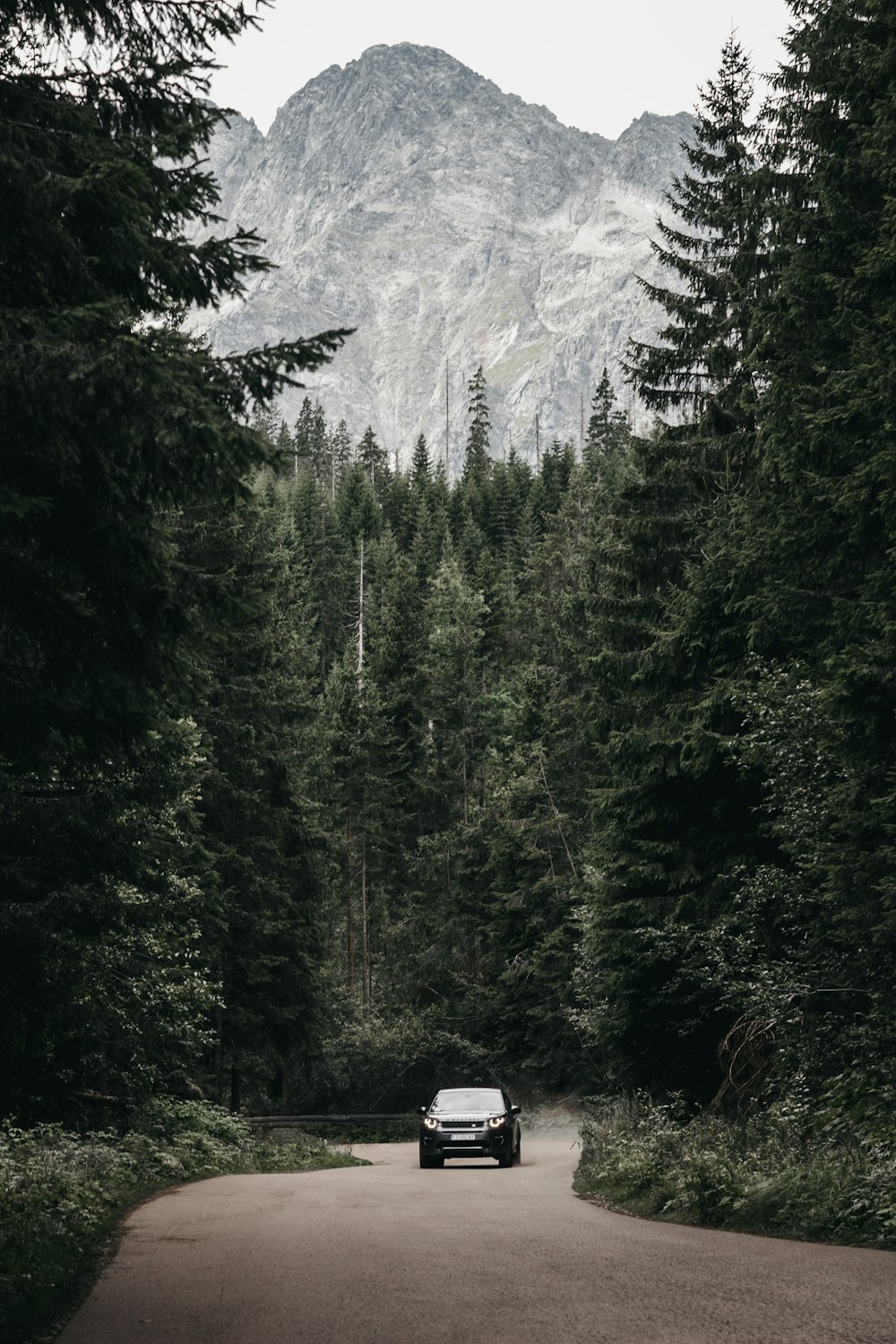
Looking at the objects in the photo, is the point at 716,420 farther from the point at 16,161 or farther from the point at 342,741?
the point at 342,741

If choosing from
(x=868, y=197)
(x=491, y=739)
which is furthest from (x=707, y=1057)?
(x=491, y=739)

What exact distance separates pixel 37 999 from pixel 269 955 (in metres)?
17.6

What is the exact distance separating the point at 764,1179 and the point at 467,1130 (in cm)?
1107

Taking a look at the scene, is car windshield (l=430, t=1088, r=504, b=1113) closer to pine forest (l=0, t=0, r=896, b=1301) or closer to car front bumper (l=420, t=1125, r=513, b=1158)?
car front bumper (l=420, t=1125, r=513, b=1158)

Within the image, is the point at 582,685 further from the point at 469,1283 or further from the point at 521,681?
the point at 469,1283

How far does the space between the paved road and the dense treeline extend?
3.16m

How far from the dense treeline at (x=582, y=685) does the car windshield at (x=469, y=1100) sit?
2081mm

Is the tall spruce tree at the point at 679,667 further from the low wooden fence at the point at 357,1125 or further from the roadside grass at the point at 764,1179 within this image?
the low wooden fence at the point at 357,1125

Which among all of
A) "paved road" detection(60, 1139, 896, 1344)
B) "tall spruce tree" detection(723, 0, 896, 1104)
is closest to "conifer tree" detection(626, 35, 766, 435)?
"tall spruce tree" detection(723, 0, 896, 1104)

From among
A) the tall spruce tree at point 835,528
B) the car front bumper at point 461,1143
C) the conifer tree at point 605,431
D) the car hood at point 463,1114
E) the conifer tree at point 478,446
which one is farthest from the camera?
the conifer tree at point 478,446

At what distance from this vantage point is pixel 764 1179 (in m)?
11.2

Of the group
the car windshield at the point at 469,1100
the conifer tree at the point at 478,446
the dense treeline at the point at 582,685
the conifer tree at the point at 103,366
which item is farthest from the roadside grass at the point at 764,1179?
the conifer tree at the point at 478,446

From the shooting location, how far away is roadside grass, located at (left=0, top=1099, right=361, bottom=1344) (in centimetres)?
760

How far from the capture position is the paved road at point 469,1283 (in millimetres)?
6698
